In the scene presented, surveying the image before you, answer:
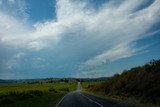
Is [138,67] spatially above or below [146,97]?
above

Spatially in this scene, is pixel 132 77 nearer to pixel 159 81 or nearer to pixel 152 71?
pixel 152 71

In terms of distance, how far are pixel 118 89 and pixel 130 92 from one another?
33.2ft

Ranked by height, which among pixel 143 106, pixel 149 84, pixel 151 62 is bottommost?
pixel 143 106

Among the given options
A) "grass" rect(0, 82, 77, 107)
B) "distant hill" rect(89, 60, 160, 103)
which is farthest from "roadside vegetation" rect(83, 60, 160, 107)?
"grass" rect(0, 82, 77, 107)

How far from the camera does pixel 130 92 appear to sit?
143 feet

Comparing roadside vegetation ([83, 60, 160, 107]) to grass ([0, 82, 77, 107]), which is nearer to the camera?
roadside vegetation ([83, 60, 160, 107])

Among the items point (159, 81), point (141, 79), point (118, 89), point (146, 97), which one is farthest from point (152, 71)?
point (118, 89)

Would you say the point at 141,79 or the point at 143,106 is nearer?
the point at 143,106

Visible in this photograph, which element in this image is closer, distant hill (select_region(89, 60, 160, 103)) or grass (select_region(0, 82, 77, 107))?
distant hill (select_region(89, 60, 160, 103))

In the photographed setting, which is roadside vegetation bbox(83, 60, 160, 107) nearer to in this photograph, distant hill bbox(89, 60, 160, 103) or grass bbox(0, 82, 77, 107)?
distant hill bbox(89, 60, 160, 103)

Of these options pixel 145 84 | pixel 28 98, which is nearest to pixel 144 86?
pixel 145 84

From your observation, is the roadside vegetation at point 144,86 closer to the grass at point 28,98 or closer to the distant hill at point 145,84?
the distant hill at point 145,84

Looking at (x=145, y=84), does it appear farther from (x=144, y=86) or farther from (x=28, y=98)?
(x=28, y=98)

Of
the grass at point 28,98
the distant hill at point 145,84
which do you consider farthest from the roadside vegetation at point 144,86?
the grass at point 28,98
